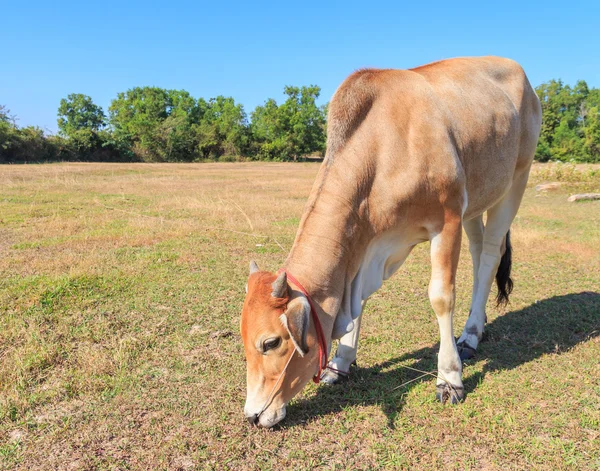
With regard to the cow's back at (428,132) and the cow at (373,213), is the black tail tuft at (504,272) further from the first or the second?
the cow at (373,213)

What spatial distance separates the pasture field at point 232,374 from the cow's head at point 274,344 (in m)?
0.36

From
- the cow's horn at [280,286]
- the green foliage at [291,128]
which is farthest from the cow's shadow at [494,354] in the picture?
the green foliage at [291,128]

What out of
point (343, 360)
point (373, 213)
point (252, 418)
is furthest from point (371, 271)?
point (252, 418)

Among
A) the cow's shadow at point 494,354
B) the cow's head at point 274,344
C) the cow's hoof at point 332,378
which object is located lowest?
the cow's shadow at point 494,354

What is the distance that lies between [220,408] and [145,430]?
583 mm

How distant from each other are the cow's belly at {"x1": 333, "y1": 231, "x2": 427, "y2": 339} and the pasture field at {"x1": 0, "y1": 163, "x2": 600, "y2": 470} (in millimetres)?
800

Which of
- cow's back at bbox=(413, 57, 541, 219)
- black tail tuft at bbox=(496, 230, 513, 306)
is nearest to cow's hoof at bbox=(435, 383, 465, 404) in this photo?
cow's back at bbox=(413, 57, 541, 219)

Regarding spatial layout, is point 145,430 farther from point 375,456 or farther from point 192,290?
point 192,290

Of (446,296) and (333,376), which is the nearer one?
(446,296)

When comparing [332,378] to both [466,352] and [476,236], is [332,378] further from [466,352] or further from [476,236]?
[476,236]

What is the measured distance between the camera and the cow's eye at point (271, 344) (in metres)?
3.02

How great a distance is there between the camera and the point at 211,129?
60281 millimetres

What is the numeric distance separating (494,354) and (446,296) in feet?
4.39

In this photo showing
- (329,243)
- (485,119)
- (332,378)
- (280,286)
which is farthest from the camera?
(485,119)
